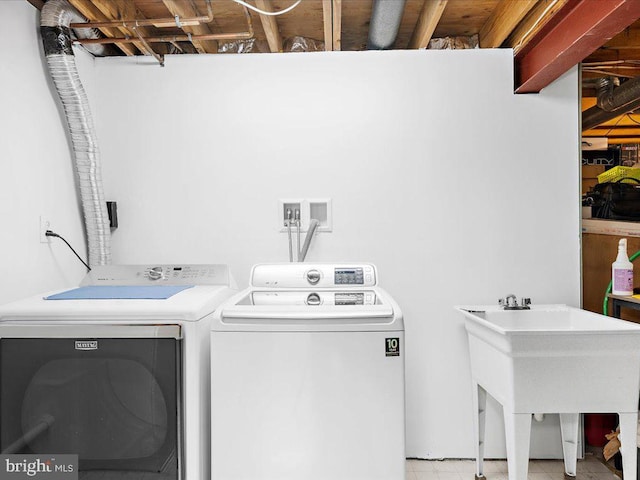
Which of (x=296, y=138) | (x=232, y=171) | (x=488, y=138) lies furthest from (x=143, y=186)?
(x=488, y=138)

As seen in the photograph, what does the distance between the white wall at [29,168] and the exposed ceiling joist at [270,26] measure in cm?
107

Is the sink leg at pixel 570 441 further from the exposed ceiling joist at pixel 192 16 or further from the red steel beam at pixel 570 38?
the exposed ceiling joist at pixel 192 16

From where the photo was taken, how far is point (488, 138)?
258 cm

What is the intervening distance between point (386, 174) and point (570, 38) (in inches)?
41.7

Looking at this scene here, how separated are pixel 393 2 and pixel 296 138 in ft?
2.85

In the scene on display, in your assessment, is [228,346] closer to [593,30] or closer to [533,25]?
[593,30]

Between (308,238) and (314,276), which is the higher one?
(308,238)

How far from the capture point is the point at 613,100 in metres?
3.00

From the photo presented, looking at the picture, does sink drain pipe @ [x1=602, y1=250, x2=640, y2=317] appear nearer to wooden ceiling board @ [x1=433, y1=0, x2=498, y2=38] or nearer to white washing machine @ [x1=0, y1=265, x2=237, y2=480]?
wooden ceiling board @ [x1=433, y1=0, x2=498, y2=38]

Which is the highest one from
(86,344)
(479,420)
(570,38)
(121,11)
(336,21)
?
(121,11)

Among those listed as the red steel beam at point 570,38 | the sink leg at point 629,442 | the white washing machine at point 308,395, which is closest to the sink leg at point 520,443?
the sink leg at point 629,442

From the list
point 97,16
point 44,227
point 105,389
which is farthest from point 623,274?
point 97,16

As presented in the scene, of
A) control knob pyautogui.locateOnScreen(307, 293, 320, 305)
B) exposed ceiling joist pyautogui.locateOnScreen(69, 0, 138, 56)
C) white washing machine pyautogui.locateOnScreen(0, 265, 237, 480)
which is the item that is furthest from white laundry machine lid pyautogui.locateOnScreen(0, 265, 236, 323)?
exposed ceiling joist pyautogui.locateOnScreen(69, 0, 138, 56)

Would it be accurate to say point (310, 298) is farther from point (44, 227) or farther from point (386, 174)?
point (44, 227)
